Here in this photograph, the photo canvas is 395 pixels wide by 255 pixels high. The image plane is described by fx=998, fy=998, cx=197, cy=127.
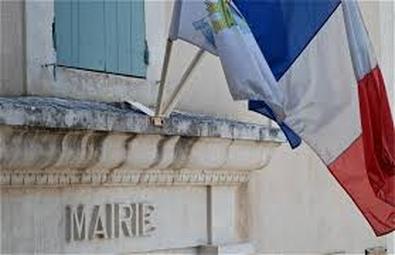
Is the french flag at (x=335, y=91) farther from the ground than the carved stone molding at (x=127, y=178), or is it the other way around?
the french flag at (x=335, y=91)

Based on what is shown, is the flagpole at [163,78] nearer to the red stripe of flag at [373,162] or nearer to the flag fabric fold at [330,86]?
the flag fabric fold at [330,86]

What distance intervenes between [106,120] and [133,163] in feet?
1.45

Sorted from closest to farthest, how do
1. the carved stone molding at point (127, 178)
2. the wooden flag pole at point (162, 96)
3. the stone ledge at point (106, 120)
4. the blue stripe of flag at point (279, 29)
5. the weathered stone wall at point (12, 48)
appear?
the stone ledge at point (106, 120), the carved stone molding at point (127, 178), the weathered stone wall at point (12, 48), the blue stripe of flag at point (279, 29), the wooden flag pole at point (162, 96)

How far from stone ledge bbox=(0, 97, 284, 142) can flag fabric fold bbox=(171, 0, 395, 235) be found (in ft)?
1.96

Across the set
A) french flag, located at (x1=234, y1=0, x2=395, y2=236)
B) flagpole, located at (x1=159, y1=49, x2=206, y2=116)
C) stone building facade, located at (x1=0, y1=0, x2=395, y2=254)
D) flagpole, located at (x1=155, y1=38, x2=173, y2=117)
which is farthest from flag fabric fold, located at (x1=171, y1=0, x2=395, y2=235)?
stone building facade, located at (x1=0, y1=0, x2=395, y2=254)

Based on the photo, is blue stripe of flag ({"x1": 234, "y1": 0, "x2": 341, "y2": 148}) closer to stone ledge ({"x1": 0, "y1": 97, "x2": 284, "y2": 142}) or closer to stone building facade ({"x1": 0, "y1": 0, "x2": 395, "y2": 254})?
stone ledge ({"x1": 0, "y1": 97, "x2": 284, "y2": 142})

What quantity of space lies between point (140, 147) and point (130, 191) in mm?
355

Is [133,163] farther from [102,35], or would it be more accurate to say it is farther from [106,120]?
[102,35]

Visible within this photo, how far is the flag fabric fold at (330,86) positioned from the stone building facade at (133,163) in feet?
2.31

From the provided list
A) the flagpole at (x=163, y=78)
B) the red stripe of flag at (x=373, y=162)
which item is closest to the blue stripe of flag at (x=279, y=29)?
the red stripe of flag at (x=373, y=162)

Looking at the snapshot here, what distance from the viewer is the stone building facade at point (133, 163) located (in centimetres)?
511

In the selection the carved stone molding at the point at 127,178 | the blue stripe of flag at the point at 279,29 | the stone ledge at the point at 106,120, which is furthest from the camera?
the blue stripe of flag at the point at 279,29

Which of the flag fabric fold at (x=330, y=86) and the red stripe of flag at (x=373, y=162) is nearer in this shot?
the flag fabric fold at (x=330, y=86)

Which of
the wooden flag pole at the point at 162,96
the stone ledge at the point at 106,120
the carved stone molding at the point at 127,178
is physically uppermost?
the wooden flag pole at the point at 162,96
